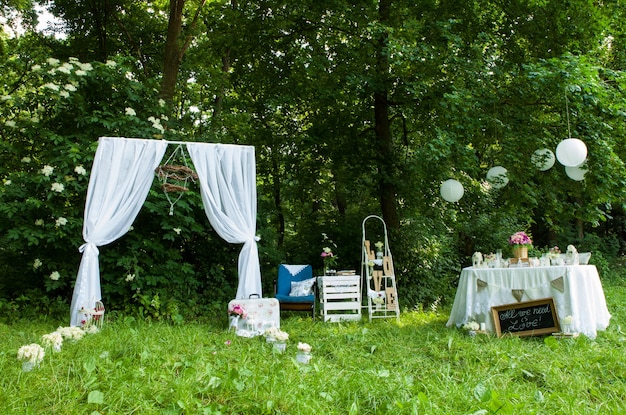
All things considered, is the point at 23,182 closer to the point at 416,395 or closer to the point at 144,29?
the point at 144,29

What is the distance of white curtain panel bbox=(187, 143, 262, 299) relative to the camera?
206 inches

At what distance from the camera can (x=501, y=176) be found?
5.72 meters

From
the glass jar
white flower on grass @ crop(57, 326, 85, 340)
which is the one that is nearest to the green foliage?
white flower on grass @ crop(57, 326, 85, 340)

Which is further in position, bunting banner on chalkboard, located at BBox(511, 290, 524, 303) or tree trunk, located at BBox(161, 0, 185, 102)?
tree trunk, located at BBox(161, 0, 185, 102)

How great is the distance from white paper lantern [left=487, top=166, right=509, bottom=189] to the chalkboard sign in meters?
1.83

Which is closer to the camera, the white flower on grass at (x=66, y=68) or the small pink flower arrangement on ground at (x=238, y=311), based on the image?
the small pink flower arrangement on ground at (x=238, y=311)

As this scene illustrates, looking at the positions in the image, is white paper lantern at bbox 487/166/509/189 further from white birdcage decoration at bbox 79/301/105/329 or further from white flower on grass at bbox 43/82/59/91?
white flower on grass at bbox 43/82/59/91

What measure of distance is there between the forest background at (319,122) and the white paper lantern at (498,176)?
308 mm

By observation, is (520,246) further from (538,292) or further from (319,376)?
(319,376)

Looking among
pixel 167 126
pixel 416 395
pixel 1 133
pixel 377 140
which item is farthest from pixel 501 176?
pixel 1 133

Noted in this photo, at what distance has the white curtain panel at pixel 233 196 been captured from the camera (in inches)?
206

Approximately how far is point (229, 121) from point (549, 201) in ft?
18.2

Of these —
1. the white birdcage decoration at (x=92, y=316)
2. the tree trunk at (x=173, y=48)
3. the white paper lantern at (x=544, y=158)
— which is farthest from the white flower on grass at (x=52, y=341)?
the white paper lantern at (x=544, y=158)

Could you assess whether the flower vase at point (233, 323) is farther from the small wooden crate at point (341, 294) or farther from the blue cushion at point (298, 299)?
the small wooden crate at point (341, 294)
